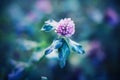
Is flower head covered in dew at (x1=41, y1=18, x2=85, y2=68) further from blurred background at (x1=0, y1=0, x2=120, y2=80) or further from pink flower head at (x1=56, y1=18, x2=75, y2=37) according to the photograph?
blurred background at (x1=0, y1=0, x2=120, y2=80)

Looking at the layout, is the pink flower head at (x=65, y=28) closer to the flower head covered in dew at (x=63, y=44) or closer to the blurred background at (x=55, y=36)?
the flower head covered in dew at (x=63, y=44)

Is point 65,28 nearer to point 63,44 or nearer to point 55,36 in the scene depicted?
point 63,44

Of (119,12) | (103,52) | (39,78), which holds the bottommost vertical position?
(39,78)

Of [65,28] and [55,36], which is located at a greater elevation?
[55,36]

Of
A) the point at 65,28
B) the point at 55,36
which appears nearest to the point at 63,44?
the point at 65,28

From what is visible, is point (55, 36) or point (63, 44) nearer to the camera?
point (63, 44)

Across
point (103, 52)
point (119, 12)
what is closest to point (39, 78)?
point (103, 52)

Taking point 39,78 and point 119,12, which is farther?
point 119,12

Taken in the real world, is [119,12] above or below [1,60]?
above

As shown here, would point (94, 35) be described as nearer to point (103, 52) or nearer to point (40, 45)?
point (103, 52)
